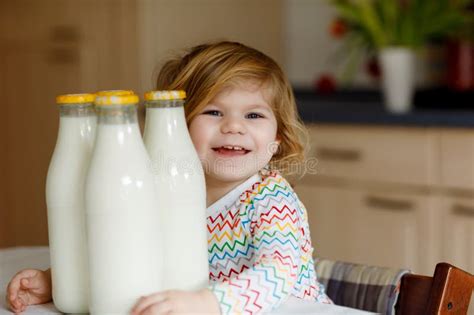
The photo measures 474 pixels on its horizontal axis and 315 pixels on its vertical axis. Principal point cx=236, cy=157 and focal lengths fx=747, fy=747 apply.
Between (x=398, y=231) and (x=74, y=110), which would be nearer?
(x=74, y=110)

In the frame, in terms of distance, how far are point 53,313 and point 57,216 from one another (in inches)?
5.2

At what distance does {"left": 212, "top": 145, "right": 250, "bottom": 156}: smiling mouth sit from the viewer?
106 cm

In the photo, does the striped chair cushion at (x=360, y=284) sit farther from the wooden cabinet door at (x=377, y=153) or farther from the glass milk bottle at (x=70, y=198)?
the wooden cabinet door at (x=377, y=153)

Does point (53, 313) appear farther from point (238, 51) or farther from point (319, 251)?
point (319, 251)

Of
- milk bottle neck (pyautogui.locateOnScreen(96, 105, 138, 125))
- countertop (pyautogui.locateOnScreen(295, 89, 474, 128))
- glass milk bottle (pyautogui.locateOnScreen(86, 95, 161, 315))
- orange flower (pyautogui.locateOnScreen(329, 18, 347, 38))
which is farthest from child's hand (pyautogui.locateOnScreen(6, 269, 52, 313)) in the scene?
orange flower (pyautogui.locateOnScreen(329, 18, 347, 38))

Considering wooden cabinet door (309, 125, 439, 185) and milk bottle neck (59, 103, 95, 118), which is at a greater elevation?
milk bottle neck (59, 103, 95, 118)

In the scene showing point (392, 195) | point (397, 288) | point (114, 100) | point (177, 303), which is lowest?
point (392, 195)

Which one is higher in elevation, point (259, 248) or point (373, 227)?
point (259, 248)

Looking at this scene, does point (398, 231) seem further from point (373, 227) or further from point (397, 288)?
point (397, 288)

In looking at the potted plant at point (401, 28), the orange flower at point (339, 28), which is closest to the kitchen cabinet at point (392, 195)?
the potted plant at point (401, 28)

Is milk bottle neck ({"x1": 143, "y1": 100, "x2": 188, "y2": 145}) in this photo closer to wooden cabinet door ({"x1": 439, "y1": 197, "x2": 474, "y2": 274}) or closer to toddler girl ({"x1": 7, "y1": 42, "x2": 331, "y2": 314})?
toddler girl ({"x1": 7, "y1": 42, "x2": 331, "y2": 314})

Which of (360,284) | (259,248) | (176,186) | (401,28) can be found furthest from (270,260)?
(401,28)

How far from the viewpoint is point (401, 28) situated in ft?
8.41

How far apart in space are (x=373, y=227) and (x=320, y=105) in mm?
493
